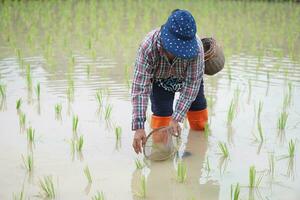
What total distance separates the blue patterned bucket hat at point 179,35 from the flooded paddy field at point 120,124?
74 cm

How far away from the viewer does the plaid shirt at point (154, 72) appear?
2.55 metres

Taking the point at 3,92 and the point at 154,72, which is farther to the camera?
the point at 3,92

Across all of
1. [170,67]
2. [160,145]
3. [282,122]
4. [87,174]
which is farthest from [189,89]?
[282,122]

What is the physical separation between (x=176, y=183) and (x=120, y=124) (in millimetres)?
1122

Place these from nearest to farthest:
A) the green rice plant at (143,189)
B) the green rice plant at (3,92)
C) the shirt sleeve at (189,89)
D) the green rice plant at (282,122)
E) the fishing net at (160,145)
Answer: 1. the green rice plant at (143,189)
2. the shirt sleeve at (189,89)
3. the fishing net at (160,145)
4. the green rice plant at (282,122)
5. the green rice plant at (3,92)

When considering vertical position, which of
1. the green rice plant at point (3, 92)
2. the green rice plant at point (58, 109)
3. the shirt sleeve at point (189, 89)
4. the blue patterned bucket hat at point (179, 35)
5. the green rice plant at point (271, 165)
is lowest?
the green rice plant at point (271, 165)

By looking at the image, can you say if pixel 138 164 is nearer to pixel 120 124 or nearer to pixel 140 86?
pixel 140 86

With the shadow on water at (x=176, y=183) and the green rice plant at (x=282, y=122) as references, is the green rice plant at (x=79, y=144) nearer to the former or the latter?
the shadow on water at (x=176, y=183)

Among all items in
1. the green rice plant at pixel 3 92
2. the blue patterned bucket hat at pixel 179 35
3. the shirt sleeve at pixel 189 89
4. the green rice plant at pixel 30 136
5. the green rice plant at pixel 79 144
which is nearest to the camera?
the blue patterned bucket hat at pixel 179 35

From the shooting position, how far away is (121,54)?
6176 millimetres

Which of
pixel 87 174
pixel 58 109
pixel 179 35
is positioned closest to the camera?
pixel 179 35

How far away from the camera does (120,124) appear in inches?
142

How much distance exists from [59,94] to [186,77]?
2025 millimetres

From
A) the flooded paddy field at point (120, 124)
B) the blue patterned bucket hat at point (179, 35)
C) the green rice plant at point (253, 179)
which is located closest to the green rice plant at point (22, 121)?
the flooded paddy field at point (120, 124)
